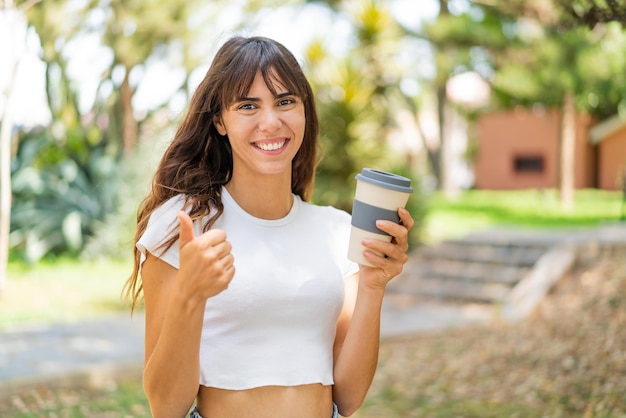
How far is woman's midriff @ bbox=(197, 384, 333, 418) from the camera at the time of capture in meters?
1.89

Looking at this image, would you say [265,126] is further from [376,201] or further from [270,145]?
[376,201]

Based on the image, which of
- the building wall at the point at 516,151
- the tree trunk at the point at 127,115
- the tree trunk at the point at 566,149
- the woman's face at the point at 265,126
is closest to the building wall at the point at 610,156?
the building wall at the point at 516,151

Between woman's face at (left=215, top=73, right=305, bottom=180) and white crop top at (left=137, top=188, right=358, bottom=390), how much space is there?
0.15 m

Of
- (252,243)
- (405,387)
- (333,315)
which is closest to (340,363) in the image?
(333,315)

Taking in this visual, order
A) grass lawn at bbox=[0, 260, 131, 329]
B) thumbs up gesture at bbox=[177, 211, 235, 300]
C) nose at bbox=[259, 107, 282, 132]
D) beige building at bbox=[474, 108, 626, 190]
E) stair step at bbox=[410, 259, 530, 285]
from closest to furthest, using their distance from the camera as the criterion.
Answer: thumbs up gesture at bbox=[177, 211, 235, 300], nose at bbox=[259, 107, 282, 132], grass lawn at bbox=[0, 260, 131, 329], stair step at bbox=[410, 259, 530, 285], beige building at bbox=[474, 108, 626, 190]

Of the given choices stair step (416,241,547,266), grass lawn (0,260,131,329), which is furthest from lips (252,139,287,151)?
stair step (416,241,547,266)

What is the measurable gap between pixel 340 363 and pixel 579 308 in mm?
6117

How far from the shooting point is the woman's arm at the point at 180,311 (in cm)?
157

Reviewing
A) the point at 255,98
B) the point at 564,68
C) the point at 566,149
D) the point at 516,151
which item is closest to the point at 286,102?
the point at 255,98

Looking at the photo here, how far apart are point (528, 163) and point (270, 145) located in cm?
2630

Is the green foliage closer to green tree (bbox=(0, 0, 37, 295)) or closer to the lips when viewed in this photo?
green tree (bbox=(0, 0, 37, 295))

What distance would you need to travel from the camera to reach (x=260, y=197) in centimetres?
202

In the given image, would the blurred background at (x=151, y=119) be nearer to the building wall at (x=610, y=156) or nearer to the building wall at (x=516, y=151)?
the building wall at (x=610, y=156)

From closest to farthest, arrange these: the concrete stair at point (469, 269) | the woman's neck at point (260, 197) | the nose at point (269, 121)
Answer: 1. the nose at point (269, 121)
2. the woman's neck at point (260, 197)
3. the concrete stair at point (469, 269)
